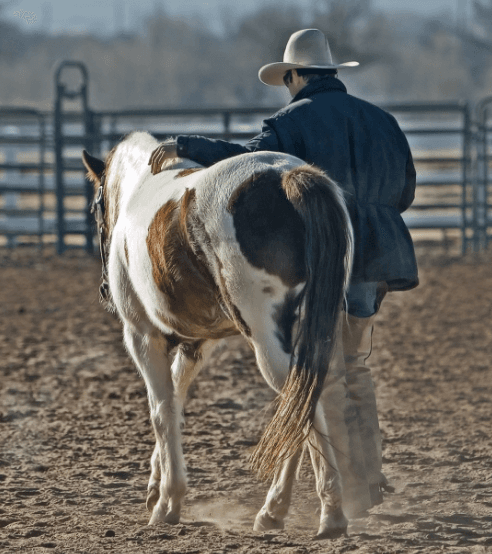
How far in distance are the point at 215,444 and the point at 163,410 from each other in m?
1.00

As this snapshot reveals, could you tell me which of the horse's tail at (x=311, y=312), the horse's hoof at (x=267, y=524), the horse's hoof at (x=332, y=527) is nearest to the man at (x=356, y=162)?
the horse's hoof at (x=332, y=527)

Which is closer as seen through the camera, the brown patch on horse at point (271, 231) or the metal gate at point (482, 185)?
the brown patch on horse at point (271, 231)

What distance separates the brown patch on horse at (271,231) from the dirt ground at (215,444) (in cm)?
89

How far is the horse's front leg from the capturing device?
340 cm

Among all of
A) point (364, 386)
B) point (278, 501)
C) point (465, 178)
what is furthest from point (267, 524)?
point (465, 178)

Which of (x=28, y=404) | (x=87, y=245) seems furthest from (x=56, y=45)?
(x=28, y=404)

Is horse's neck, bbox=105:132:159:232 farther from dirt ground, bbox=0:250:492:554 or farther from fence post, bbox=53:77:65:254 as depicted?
fence post, bbox=53:77:65:254

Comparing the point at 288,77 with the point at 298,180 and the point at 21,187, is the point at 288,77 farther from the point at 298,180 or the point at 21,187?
the point at 21,187

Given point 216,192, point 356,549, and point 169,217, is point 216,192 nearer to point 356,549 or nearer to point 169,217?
point 169,217

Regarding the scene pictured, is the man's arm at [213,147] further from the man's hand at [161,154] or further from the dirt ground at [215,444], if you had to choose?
the dirt ground at [215,444]

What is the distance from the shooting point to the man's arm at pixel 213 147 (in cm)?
323

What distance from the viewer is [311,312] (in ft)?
9.32

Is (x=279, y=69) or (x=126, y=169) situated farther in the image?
(x=126, y=169)

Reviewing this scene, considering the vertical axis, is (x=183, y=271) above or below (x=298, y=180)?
below
